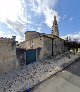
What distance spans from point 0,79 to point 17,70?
2.99 metres

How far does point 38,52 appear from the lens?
22750 mm

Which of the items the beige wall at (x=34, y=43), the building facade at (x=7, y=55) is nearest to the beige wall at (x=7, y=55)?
the building facade at (x=7, y=55)

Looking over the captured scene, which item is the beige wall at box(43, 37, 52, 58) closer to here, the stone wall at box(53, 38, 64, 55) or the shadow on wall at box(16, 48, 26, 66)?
the stone wall at box(53, 38, 64, 55)

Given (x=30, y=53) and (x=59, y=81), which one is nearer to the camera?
(x=59, y=81)

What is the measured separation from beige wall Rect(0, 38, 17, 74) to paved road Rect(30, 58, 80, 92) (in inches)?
230

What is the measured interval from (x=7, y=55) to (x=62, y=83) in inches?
322

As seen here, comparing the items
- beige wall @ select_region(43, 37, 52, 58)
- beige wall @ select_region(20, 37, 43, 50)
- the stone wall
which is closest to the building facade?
beige wall @ select_region(20, 37, 43, 50)

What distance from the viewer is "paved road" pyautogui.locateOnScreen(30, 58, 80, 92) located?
1271 centimetres

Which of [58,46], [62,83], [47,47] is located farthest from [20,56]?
[58,46]

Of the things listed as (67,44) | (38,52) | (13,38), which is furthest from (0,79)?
(67,44)

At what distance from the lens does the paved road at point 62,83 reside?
41.7 feet

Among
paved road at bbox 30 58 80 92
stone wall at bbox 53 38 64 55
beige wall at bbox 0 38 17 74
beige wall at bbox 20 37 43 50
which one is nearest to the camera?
paved road at bbox 30 58 80 92

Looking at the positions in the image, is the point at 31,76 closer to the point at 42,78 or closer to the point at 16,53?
the point at 42,78

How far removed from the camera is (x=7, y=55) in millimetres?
17969
